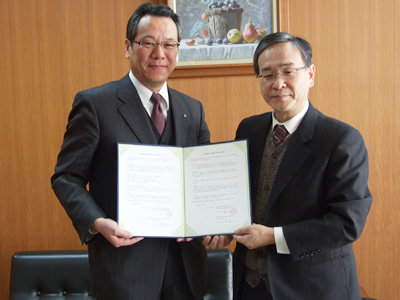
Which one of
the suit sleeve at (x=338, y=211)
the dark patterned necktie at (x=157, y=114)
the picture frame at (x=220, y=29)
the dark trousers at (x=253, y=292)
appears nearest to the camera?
the suit sleeve at (x=338, y=211)

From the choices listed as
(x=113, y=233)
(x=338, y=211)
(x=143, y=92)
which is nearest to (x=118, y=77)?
(x=143, y=92)

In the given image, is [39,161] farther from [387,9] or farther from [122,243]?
[387,9]

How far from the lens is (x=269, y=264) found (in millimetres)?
1436

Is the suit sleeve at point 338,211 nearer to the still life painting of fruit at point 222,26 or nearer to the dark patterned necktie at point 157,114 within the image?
the dark patterned necktie at point 157,114

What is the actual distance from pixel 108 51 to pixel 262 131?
1.42m

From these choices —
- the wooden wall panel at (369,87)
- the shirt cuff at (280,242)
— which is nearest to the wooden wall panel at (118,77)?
the wooden wall panel at (369,87)

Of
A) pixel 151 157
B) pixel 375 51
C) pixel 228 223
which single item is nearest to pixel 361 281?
pixel 375 51

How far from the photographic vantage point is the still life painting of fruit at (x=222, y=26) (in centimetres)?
259

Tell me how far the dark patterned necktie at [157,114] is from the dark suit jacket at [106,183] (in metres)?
0.03

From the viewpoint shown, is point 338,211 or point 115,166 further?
point 115,166

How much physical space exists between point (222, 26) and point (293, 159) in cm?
140

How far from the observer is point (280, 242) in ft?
4.65

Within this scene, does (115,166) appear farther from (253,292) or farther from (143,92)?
(253,292)

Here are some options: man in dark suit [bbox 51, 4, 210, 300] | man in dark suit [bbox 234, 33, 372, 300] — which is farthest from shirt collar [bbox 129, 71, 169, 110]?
man in dark suit [bbox 234, 33, 372, 300]
